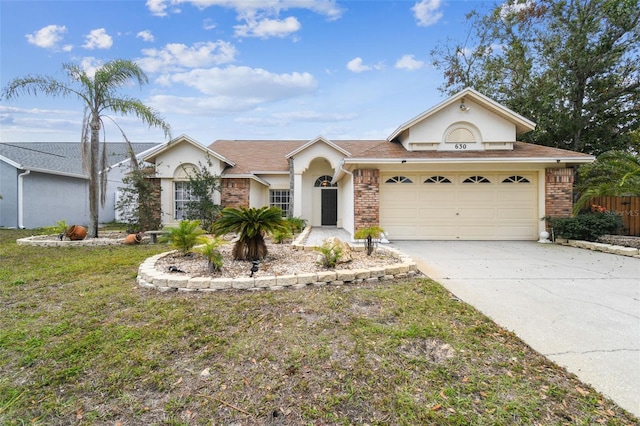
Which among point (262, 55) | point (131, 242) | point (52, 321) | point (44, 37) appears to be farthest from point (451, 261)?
point (44, 37)

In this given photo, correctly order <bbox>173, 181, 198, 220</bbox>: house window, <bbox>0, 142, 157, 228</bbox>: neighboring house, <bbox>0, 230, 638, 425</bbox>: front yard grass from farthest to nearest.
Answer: <bbox>0, 142, 157, 228</bbox>: neighboring house, <bbox>173, 181, 198, 220</bbox>: house window, <bbox>0, 230, 638, 425</bbox>: front yard grass

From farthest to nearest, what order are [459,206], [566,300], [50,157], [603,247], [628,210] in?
[50,157] < [628,210] < [459,206] < [603,247] < [566,300]

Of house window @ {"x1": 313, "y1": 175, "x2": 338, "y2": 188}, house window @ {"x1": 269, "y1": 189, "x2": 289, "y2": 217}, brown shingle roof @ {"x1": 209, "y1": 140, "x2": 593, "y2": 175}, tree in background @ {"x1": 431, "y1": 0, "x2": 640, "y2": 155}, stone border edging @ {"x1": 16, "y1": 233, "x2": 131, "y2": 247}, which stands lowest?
stone border edging @ {"x1": 16, "y1": 233, "x2": 131, "y2": 247}

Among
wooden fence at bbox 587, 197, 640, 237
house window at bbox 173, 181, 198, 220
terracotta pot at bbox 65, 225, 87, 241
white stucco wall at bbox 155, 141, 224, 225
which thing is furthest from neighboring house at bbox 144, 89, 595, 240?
terracotta pot at bbox 65, 225, 87, 241

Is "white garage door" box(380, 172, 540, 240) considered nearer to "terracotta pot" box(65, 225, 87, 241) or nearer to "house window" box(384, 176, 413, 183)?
"house window" box(384, 176, 413, 183)

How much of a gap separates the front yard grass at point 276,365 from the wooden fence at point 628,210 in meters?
11.7

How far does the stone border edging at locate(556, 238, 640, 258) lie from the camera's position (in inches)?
302

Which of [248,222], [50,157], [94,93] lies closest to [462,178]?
[248,222]

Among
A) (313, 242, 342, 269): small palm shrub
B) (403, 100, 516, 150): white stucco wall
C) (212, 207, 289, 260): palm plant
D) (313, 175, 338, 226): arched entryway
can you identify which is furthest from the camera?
(313, 175, 338, 226): arched entryway

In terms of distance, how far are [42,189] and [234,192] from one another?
11.1m

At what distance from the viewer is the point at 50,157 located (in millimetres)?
18156

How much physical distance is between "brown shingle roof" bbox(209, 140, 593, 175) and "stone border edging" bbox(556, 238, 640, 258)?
269 centimetres

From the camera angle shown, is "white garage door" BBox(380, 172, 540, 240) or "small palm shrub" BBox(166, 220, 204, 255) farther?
Result: "white garage door" BBox(380, 172, 540, 240)

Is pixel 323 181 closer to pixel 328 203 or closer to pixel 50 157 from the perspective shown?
pixel 328 203
